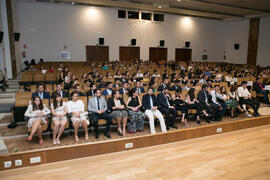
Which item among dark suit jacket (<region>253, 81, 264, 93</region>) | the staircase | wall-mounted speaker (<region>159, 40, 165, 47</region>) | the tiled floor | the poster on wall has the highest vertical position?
wall-mounted speaker (<region>159, 40, 165, 47</region>)

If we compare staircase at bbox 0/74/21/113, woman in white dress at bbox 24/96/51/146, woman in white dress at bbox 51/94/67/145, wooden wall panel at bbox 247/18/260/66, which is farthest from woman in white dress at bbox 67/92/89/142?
wooden wall panel at bbox 247/18/260/66

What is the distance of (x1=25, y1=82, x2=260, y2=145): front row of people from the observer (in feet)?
13.2

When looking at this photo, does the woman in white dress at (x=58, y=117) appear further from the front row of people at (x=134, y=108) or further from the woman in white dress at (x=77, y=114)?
the woman in white dress at (x=77, y=114)

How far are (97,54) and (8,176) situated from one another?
12.0 metres

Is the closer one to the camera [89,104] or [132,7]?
[89,104]

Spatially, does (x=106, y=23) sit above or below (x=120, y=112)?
above

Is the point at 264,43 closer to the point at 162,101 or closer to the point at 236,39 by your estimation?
the point at 236,39

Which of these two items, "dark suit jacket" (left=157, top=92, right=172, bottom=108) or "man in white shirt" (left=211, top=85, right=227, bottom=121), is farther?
"man in white shirt" (left=211, top=85, right=227, bottom=121)

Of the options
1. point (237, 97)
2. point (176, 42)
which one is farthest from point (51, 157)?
point (176, 42)

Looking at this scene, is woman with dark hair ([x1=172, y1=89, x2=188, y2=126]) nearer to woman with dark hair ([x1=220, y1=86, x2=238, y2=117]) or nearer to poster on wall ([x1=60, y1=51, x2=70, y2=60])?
woman with dark hair ([x1=220, y1=86, x2=238, y2=117])

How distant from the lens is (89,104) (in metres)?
4.48

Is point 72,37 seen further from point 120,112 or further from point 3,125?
point 120,112

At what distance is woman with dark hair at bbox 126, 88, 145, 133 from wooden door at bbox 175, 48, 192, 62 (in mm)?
13070

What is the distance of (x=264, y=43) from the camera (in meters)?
15.6
